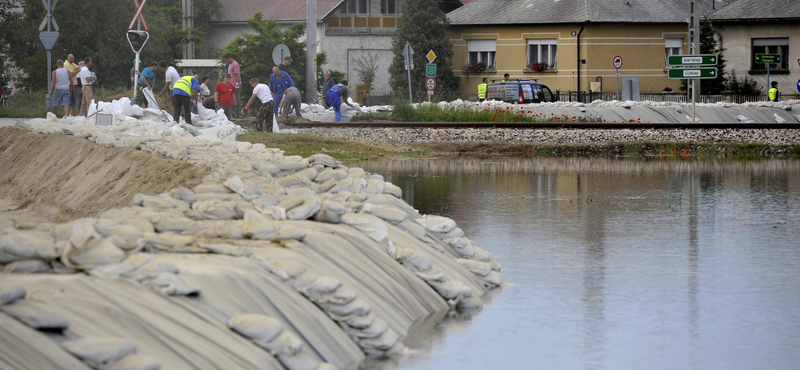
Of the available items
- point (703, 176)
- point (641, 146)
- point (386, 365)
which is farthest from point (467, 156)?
point (386, 365)

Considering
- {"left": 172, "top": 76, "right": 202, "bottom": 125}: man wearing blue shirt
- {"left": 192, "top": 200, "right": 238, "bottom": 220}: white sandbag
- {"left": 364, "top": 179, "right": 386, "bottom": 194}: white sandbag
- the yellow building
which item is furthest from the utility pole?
{"left": 192, "top": 200, "right": 238, "bottom": 220}: white sandbag

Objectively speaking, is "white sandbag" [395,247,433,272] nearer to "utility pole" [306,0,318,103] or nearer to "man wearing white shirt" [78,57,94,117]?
"man wearing white shirt" [78,57,94,117]

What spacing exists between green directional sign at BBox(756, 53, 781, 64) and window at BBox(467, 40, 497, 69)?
1303 centimetres

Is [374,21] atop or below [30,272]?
atop

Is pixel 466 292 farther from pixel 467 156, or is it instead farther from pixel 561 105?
pixel 561 105

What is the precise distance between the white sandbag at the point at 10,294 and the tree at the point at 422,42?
167 ft

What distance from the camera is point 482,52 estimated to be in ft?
190

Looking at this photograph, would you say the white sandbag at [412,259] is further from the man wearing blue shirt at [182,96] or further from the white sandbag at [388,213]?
the man wearing blue shirt at [182,96]

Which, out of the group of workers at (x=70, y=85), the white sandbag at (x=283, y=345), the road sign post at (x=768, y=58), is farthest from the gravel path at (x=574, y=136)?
the road sign post at (x=768, y=58)

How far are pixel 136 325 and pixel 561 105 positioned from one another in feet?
95.5

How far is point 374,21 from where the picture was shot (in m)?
64.4

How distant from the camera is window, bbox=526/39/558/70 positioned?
181ft

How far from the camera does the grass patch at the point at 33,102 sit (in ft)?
115

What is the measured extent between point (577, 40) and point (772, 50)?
880cm
